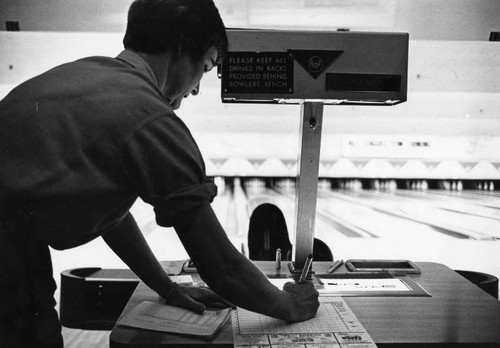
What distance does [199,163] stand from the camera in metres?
0.80

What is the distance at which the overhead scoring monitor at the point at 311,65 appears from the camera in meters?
1.38

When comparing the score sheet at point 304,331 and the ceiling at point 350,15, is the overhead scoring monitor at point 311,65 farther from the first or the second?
the ceiling at point 350,15

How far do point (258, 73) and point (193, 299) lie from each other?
61cm

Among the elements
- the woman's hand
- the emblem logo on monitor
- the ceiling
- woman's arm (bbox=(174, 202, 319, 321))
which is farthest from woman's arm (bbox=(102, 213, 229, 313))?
the ceiling

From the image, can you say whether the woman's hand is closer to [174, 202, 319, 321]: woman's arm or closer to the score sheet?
the score sheet

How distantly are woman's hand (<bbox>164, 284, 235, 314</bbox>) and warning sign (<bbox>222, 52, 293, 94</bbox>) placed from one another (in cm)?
53

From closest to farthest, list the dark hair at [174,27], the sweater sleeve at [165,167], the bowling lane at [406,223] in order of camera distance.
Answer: the sweater sleeve at [165,167] < the dark hair at [174,27] < the bowling lane at [406,223]

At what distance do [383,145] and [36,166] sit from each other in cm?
658

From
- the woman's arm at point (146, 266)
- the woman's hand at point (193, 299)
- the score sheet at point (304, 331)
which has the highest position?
the woman's arm at point (146, 266)

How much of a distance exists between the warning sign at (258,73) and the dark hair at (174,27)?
1.41ft

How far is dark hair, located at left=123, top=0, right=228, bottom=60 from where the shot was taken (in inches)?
35.6

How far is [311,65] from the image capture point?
138 centimetres

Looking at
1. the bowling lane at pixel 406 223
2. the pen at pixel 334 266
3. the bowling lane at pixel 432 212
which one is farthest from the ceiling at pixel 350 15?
the pen at pixel 334 266

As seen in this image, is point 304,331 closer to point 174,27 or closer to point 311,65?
point 174,27
